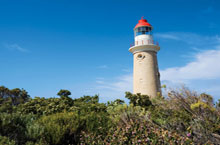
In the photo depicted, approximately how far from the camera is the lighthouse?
1855 cm

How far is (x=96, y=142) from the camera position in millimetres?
6457

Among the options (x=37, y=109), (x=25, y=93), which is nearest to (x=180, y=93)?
(x=37, y=109)

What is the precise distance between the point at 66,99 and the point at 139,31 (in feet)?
38.7

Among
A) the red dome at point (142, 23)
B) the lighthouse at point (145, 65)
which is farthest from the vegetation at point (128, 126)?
the red dome at point (142, 23)

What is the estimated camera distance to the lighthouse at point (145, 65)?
18547 millimetres

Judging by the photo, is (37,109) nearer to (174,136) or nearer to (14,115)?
(14,115)

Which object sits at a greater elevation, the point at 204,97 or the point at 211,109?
the point at 204,97

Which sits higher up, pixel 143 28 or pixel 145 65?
pixel 143 28

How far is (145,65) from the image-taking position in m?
18.9

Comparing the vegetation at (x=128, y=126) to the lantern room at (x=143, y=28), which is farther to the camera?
the lantern room at (x=143, y=28)

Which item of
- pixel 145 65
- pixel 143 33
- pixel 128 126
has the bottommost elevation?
pixel 128 126

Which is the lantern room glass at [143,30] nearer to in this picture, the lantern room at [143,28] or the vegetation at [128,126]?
the lantern room at [143,28]

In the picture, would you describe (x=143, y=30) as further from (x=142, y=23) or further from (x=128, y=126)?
(x=128, y=126)

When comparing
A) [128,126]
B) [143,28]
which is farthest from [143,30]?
[128,126]
